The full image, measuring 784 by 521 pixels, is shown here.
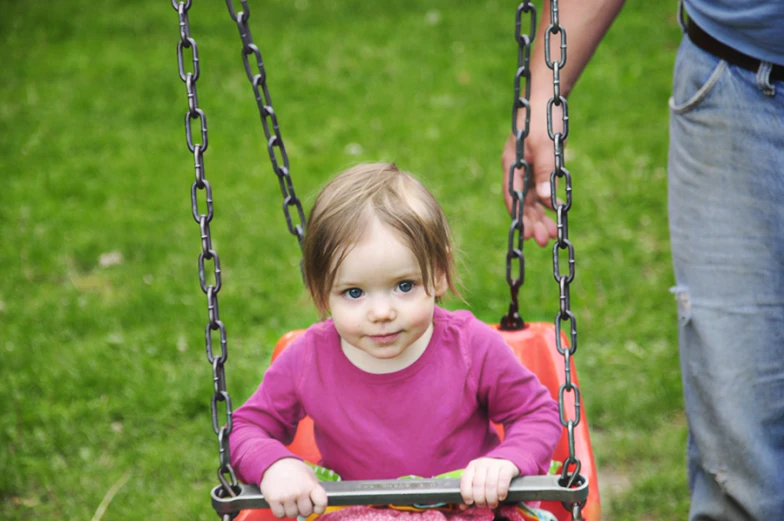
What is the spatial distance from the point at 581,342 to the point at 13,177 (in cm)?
369

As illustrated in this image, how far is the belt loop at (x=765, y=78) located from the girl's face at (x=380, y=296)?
0.78 m

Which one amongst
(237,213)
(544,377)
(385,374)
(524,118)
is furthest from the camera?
(237,213)

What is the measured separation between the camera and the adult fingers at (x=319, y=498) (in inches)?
70.2

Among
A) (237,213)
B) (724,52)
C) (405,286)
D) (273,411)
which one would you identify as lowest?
(273,411)

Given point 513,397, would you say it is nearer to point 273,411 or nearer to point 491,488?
point 491,488

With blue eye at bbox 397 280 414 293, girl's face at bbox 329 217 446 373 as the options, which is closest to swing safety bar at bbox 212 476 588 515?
girl's face at bbox 329 217 446 373

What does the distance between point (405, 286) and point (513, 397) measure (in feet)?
1.16

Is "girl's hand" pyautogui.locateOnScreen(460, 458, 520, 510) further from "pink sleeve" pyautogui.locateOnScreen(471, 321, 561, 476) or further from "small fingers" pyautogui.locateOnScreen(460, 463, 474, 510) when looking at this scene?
"pink sleeve" pyautogui.locateOnScreen(471, 321, 561, 476)

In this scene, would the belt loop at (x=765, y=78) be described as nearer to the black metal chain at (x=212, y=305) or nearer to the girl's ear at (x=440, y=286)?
the girl's ear at (x=440, y=286)

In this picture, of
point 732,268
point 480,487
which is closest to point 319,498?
point 480,487

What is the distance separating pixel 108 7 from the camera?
9055 mm

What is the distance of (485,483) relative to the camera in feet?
5.82

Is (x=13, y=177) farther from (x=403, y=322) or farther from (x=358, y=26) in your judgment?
(x=403, y=322)

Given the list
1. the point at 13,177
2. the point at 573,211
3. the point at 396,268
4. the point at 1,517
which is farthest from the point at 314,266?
the point at 13,177
